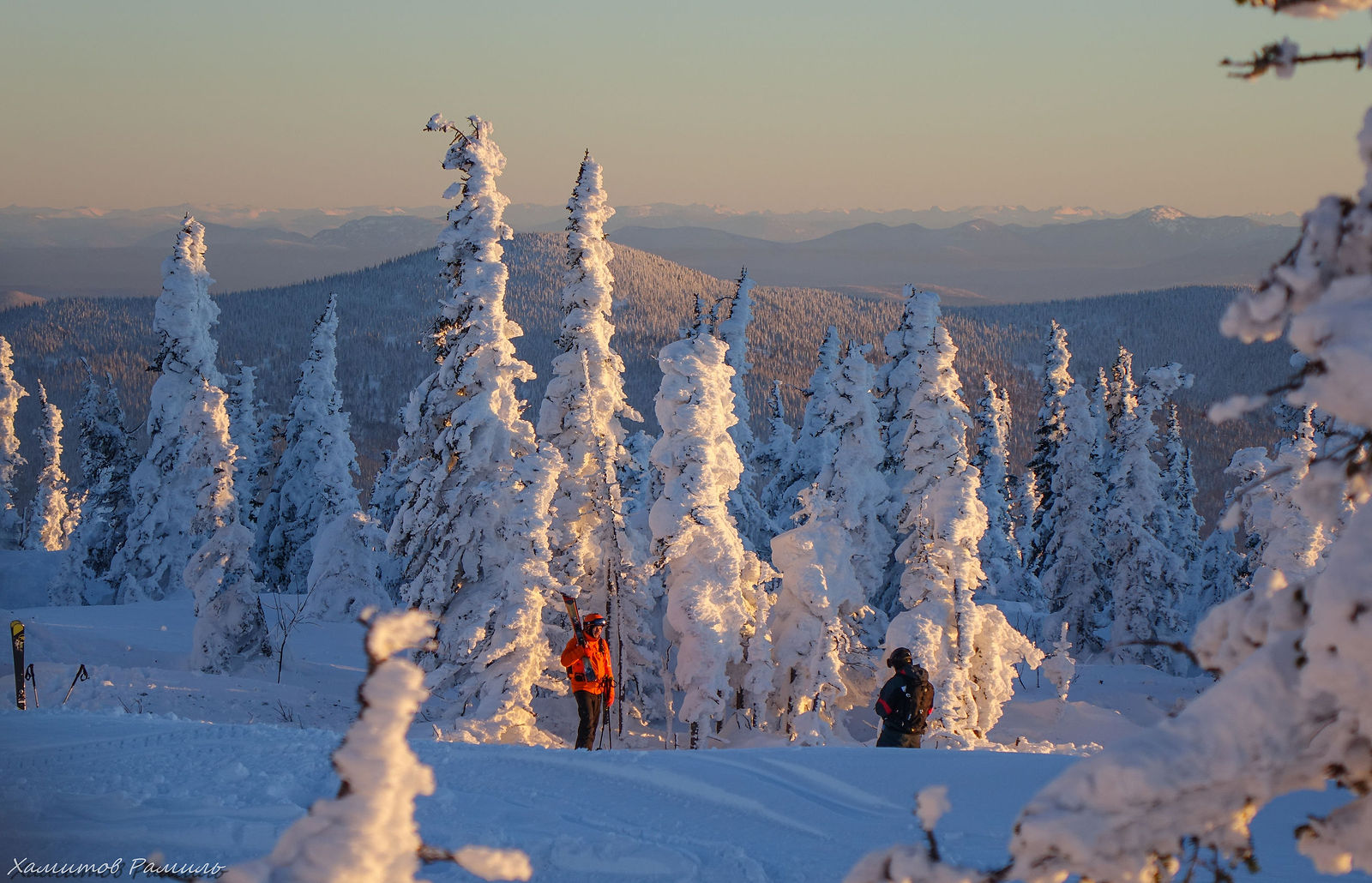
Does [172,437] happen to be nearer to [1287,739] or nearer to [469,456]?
[469,456]

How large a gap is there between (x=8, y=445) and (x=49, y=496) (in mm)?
6310

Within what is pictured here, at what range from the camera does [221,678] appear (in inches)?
715

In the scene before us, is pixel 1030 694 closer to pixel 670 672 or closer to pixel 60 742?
pixel 670 672

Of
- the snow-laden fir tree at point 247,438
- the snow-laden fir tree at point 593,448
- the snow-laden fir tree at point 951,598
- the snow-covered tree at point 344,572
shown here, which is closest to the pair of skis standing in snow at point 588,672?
the snow-laden fir tree at point 593,448

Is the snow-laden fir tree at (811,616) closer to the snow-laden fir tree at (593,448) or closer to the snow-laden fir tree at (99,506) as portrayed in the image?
the snow-laden fir tree at (593,448)

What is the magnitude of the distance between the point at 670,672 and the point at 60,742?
48.9 ft

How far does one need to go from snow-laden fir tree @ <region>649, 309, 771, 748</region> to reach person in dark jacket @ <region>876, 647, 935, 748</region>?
818cm

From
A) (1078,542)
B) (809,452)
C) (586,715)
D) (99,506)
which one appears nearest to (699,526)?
(586,715)

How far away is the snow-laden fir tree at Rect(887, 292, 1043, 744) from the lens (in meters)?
19.4

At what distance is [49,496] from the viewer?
169 feet

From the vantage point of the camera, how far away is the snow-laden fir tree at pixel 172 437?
102ft

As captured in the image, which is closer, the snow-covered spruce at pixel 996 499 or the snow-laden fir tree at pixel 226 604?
the snow-laden fir tree at pixel 226 604

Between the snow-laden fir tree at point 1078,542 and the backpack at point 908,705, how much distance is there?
33129 millimetres

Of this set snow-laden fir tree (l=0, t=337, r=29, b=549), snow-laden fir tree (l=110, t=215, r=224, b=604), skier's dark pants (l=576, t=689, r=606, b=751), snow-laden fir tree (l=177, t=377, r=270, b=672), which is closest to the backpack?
skier's dark pants (l=576, t=689, r=606, b=751)
